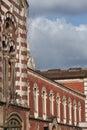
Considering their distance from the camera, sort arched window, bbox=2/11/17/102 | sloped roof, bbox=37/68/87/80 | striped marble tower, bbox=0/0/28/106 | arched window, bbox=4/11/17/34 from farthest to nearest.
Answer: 1. sloped roof, bbox=37/68/87/80
2. striped marble tower, bbox=0/0/28/106
3. arched window, bbox=4/11/17/34
4. arched window, bbox=2/11/17/102

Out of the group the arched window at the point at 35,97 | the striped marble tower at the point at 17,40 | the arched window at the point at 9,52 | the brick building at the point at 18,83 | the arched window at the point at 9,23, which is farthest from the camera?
the arched window at the point at 35,97

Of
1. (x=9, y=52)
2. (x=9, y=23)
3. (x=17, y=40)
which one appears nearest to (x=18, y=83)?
(x=9, y=52)

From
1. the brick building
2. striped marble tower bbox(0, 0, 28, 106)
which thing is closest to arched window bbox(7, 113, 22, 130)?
the brick building

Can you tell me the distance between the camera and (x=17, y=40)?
3462 centimetres

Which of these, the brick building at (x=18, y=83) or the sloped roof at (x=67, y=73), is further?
the sloped roof at (x=67, y=73)

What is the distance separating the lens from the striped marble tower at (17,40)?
3291 centimetres

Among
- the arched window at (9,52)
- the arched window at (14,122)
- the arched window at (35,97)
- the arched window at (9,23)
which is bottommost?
the arched window at (14,122)

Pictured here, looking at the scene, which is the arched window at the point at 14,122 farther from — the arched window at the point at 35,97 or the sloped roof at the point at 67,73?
the sloped roof at the point at 67,73

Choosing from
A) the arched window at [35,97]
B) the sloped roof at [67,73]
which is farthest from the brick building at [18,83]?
the sloped roof at [67,73]

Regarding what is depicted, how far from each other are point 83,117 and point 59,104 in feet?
33.9

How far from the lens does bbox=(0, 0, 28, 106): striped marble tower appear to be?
3291 centimetres

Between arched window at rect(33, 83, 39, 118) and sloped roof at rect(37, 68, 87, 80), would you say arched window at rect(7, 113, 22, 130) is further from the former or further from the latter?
sloped roof at rect(37, 68, 87, 80)

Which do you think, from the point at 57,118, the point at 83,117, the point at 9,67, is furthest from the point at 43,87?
the point at 83,117

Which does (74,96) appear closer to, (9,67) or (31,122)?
(31,122)
